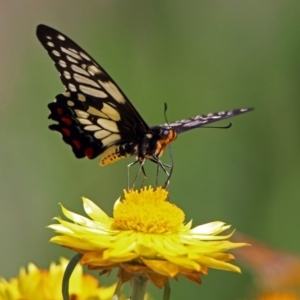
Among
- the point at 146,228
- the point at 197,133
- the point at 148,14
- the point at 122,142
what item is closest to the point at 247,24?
the point at 148,14

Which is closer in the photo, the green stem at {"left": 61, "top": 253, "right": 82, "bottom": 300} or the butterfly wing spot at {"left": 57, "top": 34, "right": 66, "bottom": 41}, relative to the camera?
the green stem at {"left": 61, "top": 253, "right": 82, "bottom": 300}

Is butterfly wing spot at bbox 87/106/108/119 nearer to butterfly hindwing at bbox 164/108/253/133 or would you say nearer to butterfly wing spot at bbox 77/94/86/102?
butterfly wing spot at bbox 77/94/86/102

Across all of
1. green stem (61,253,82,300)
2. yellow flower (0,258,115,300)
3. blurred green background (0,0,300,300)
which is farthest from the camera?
blurred green background (0,0,300,300)

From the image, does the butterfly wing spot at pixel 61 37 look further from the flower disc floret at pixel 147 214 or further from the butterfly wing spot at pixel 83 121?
the flower disc floret at pixel 147 214

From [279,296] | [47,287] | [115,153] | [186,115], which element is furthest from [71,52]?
[186,115]

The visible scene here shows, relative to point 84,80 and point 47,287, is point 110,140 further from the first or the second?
point 47,287

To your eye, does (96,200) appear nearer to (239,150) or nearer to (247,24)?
(239,150)

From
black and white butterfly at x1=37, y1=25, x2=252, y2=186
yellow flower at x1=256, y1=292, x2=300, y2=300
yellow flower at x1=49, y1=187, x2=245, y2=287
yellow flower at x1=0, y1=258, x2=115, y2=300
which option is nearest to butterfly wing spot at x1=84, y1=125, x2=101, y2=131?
black and white butterfly at x1=37, y1=25, x2=252, y2=186

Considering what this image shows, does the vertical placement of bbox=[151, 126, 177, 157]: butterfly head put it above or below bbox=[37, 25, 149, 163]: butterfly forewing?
below
